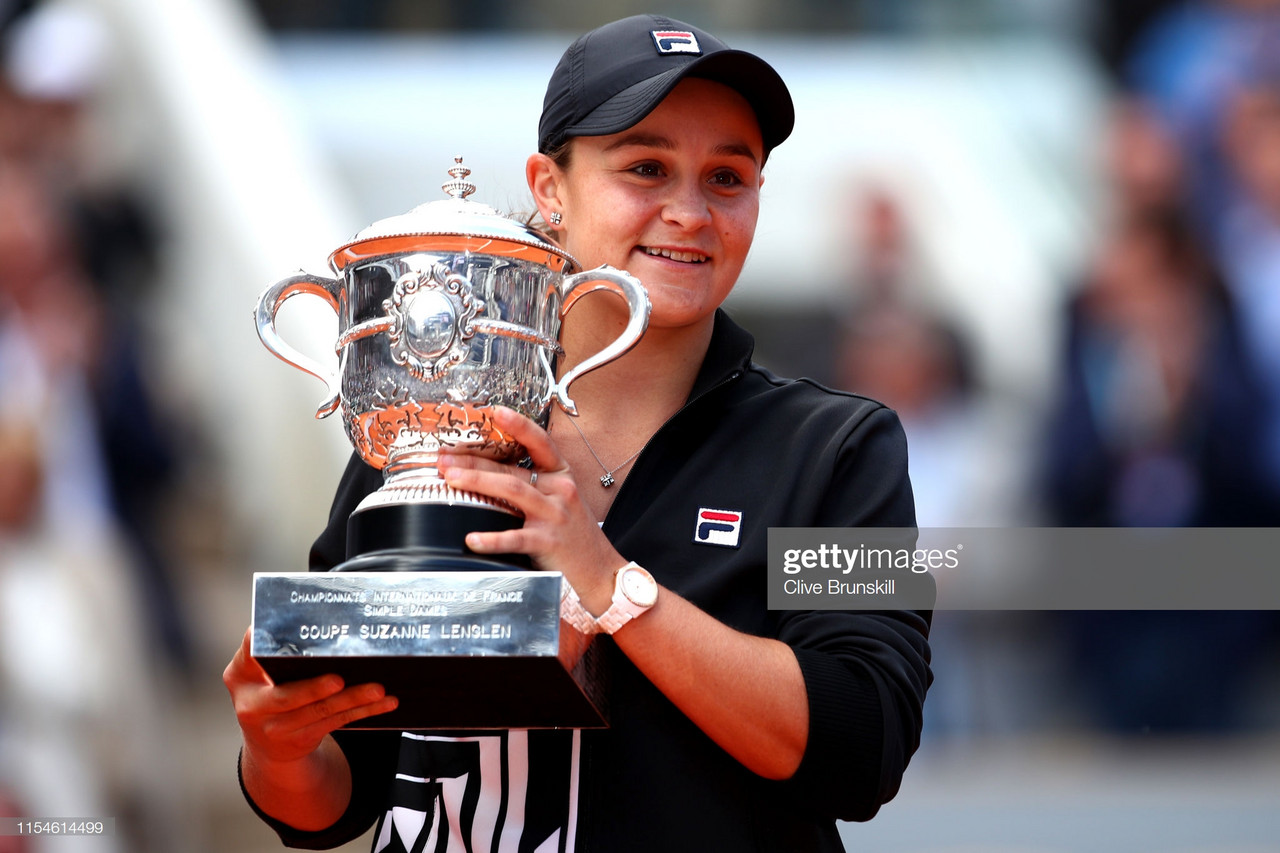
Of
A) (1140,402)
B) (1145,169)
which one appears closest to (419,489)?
(1140,402)

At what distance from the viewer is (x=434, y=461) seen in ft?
4.93

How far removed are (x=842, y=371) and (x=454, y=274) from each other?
3.73 m

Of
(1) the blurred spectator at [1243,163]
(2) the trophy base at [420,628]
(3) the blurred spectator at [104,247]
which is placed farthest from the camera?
(1) the blurred spectator at [1243,163]

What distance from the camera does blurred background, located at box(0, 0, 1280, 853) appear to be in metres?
3.80

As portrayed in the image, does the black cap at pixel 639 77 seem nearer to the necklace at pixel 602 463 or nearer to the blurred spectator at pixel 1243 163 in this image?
the necklace at pixel 602 463

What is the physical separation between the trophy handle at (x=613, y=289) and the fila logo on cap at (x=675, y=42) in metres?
0.25

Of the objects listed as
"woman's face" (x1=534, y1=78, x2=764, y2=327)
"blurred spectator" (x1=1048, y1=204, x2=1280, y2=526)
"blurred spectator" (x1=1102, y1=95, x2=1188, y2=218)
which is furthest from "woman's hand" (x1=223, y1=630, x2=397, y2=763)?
"blurred spectator" (x1=1102, y1=95, x2=1188, y2=218)

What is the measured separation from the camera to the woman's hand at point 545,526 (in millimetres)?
1419

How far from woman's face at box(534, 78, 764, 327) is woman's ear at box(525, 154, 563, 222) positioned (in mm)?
86

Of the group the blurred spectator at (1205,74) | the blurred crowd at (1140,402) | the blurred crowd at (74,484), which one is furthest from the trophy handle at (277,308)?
the blurred spectator at (1205,74)

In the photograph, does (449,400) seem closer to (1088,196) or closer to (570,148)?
(570,148)

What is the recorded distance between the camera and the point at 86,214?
187 inches

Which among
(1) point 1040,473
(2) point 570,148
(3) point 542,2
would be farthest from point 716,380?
(3) point 542,2

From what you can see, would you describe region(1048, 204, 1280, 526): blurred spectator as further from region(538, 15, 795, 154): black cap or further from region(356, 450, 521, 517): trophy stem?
region(356, 450, 521, 517): trophy stem
